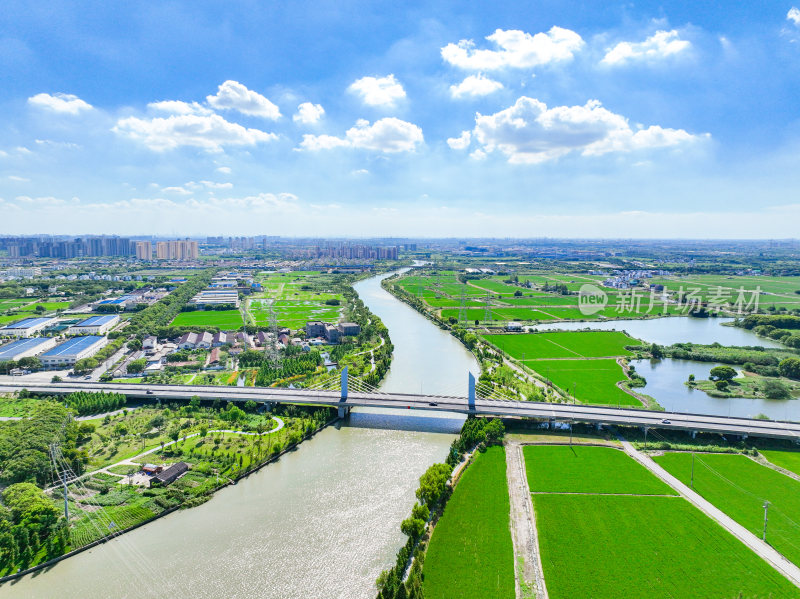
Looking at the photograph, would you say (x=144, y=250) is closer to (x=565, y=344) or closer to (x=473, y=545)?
(x=565, y=344)

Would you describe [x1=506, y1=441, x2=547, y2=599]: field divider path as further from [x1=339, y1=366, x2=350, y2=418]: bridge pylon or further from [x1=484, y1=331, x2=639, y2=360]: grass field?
[x1=484, y1=331, x2=639, y2=360]: grass field

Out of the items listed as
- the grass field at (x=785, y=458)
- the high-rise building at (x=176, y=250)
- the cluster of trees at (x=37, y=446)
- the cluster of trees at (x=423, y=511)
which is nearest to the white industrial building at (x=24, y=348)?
the cluster of trees at (x=37, y=446)

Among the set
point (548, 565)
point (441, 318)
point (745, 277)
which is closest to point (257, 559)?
point (548, 565)

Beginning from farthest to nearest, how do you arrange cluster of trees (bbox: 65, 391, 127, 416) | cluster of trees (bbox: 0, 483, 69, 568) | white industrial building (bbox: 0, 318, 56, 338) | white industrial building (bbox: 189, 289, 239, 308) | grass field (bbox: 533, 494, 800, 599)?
white industrial building (bbox: 189, 289, 239, 308), white industrial building (bbox: 0, 318, 56, 338), cluster of trees (bbox: 65, 391, 127, 416), cluster of trees (bbox: 0, 483, 69, 568), grass field (bbox: 533, 494, 800, 599)

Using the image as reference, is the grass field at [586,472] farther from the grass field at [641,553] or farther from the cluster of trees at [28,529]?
the cluster of trees at [28,529]

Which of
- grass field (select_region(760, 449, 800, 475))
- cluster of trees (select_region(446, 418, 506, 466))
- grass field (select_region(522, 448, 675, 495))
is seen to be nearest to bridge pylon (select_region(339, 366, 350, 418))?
cluster of trees (select_region(446, 418, 506, 466))
